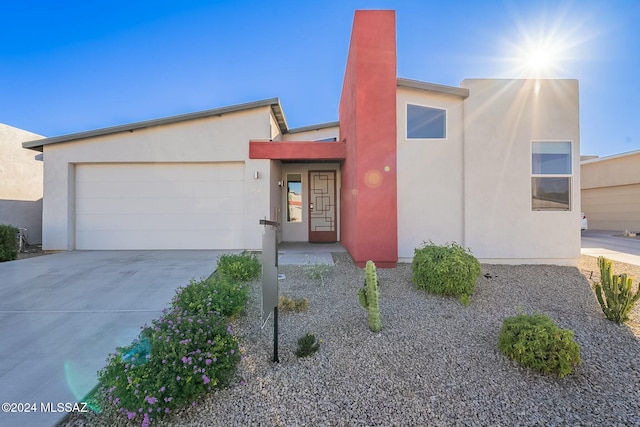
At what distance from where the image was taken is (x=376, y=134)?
6531 mm

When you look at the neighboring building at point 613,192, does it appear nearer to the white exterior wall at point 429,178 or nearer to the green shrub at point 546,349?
the white exterior wall at point 429,178

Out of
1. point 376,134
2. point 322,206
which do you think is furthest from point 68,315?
point 322,206

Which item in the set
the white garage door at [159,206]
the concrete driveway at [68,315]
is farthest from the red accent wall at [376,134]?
the white garage door at [159,206]

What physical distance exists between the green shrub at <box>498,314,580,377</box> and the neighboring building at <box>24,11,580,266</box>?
3740 mm

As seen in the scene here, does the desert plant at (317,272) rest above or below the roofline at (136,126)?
below

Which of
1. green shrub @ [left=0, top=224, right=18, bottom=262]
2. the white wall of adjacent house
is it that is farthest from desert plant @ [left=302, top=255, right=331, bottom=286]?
green shrub @ [left=0, top=224, right=18, bottom=262]

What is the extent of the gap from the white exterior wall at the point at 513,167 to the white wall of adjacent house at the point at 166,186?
583 centimetres

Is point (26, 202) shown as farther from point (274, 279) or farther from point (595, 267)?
point (595, 267)

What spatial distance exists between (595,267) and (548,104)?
4323 mm

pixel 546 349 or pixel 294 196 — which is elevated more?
pixel 294 196

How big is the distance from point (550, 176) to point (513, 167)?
95cm

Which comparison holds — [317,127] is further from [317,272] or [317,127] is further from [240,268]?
[240,268]

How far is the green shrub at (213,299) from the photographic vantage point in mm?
3291

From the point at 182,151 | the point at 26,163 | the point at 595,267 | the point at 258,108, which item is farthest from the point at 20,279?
the point at 595,267
